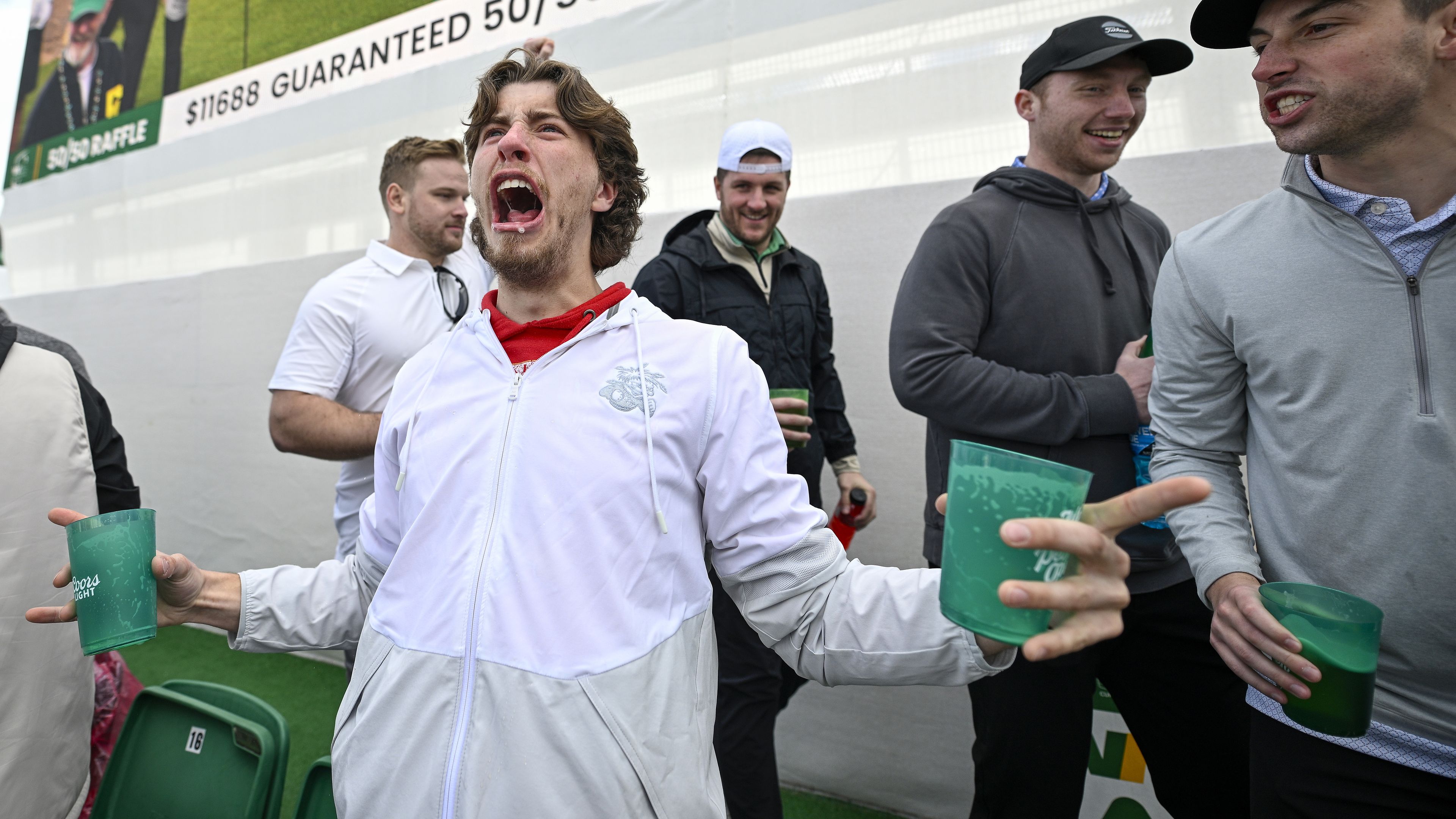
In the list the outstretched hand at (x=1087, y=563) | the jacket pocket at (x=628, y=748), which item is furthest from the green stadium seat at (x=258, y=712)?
the outstretched hand at (x=1087, y=563)

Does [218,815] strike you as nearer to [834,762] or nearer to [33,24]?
[834,762]

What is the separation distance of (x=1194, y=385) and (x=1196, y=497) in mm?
777

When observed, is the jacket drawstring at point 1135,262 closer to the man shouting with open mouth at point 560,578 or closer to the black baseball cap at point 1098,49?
the black baseball cap at point 1098,49

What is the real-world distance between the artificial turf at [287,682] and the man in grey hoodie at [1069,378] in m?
1.25

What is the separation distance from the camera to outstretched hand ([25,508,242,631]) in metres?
1.22

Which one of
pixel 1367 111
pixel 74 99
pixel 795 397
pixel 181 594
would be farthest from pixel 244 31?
pixel 1367 111

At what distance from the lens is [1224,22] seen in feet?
4.45

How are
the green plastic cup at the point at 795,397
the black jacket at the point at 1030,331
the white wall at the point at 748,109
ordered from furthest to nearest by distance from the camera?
the white wall at the point at 748,109, the green plastic cup at the point at 795,397, the black jacket at the point at 1030,331

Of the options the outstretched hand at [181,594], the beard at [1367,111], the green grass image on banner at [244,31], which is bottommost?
the outstretched hand at [181,594]

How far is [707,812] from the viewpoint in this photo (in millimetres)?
1100

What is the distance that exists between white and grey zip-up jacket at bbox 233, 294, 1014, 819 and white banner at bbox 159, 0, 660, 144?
8.71ft

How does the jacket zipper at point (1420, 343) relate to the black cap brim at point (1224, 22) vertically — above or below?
below

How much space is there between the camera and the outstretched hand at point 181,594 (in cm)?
122

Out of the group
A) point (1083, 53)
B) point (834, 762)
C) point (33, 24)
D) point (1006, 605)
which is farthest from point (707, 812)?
point (33, 24)
